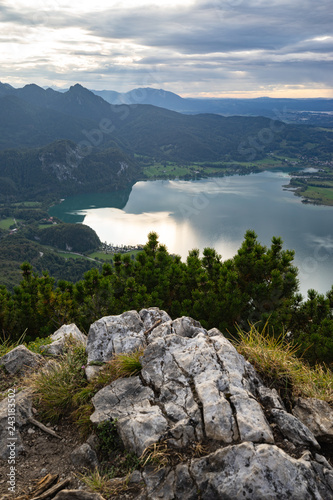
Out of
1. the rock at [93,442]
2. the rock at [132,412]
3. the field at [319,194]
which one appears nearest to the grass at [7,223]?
the field at [319,194]

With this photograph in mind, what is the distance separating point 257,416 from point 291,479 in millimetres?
710

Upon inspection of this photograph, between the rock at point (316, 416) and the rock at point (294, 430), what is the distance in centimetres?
29

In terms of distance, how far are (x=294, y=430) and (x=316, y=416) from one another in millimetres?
630

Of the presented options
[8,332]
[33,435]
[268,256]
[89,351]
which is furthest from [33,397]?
[268,256]

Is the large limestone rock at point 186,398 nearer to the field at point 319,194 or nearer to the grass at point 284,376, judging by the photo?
the grass at point 284,376

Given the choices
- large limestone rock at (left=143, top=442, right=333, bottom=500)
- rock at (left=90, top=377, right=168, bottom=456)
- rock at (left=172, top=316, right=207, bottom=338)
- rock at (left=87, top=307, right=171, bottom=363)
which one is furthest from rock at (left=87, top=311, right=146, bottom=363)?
large limestone rock at (left=143, top=442, right=333, bottom=500)

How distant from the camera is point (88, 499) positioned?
11.1 feet

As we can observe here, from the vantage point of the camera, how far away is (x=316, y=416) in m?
4.25

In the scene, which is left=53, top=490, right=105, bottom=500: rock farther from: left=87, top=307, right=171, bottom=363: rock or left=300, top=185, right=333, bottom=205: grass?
left=300, top=185, right=333, bottom=205: grass

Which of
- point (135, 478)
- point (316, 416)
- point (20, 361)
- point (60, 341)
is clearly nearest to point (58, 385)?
point (20, 361)

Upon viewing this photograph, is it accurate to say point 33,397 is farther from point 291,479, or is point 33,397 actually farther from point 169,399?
point 291,479

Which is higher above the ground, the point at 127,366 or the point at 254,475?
the point at 254,475

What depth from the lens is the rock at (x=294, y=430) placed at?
3.75m

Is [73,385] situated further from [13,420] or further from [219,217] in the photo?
[219,217]
